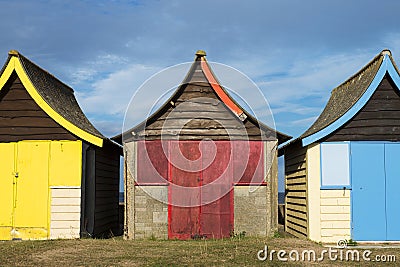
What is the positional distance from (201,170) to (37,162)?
468cm

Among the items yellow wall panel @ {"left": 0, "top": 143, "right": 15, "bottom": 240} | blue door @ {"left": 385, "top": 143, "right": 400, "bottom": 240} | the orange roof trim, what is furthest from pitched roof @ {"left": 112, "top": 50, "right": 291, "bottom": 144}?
yellow wall panel @ {"left": 0, "top": 143, "right": 15, "bottom": 240}

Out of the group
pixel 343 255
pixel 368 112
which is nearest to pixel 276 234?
pixel 343 255

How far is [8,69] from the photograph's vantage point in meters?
15.6

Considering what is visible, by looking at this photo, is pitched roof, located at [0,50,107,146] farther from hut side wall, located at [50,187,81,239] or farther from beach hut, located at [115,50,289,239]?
hut side wall, located at [50,187,81,239]

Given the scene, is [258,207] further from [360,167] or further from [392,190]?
[392,190]

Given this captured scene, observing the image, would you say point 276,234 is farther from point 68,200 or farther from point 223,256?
point 68,200

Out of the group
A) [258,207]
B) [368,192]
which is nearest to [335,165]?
[368,192]

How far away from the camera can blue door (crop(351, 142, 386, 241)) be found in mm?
15086

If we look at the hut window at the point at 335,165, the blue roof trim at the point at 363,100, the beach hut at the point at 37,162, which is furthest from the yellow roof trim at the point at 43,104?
the hut window at the point at 335,165

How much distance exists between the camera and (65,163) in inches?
611

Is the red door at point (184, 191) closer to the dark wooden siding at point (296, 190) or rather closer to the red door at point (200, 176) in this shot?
the red door at point (200, 176)

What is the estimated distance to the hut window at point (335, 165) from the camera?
1530 centimetres

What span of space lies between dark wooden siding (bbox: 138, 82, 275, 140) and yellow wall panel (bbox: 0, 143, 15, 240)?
3.75m

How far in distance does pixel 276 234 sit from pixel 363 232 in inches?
95.0
